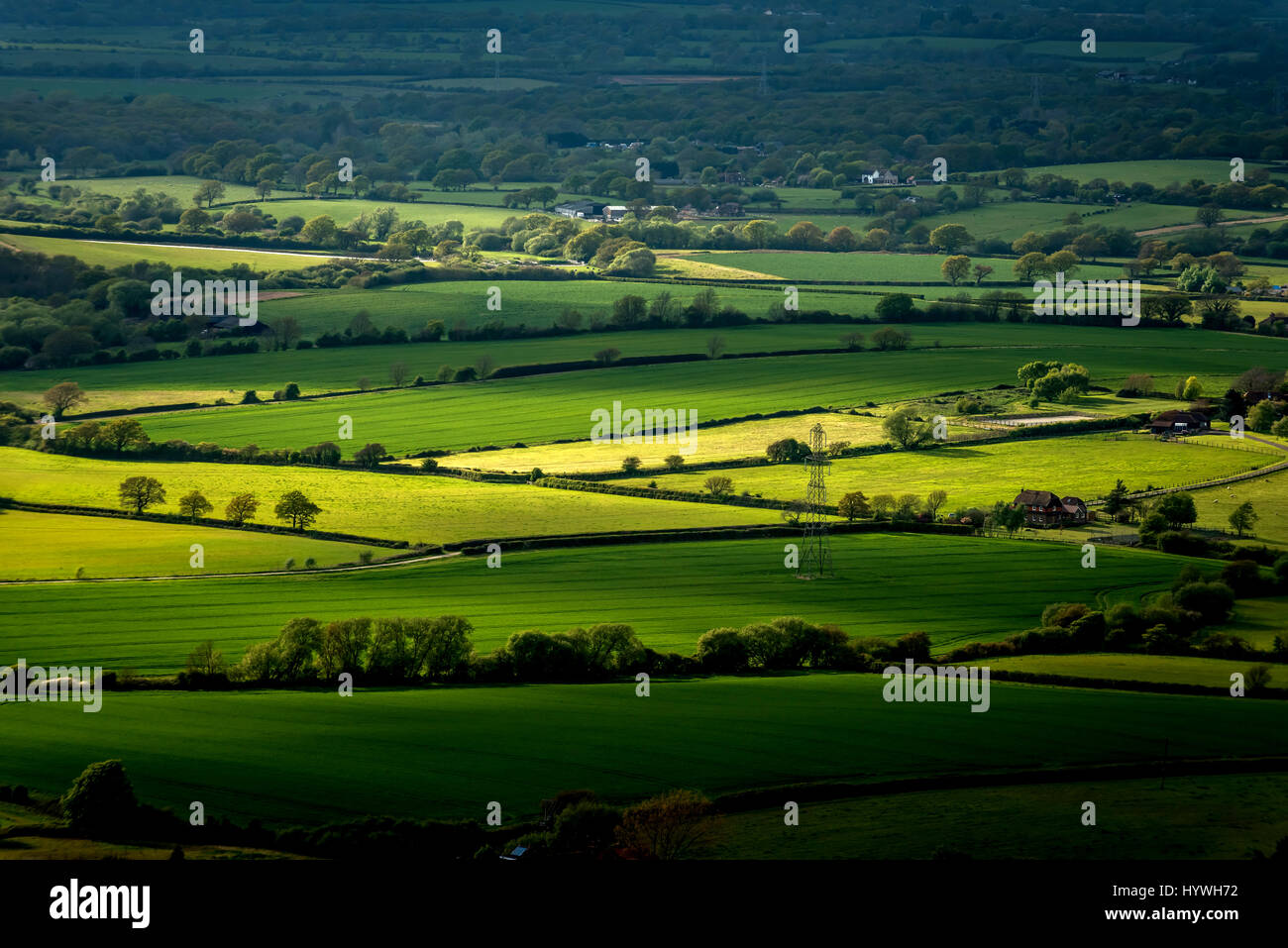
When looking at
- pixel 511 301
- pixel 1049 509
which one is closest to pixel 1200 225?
pixel 511 301

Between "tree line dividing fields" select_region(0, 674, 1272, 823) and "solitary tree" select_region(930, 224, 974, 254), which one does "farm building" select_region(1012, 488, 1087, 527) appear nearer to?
"tree line dividing fields" select_region(0, 674, 1272, 823)

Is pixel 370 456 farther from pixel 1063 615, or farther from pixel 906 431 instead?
pixel 1063 615

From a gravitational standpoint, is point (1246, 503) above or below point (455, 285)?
below

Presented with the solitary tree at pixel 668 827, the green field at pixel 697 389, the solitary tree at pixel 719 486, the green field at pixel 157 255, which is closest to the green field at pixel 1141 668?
the solitary tree at pixel 668 827

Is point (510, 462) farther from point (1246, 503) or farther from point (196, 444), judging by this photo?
point (1246, 503)

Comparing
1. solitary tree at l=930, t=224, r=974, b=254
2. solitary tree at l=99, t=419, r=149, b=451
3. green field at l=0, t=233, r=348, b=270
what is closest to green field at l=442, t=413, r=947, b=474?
solitary tree at l=99, t=419, r=149, b=451
